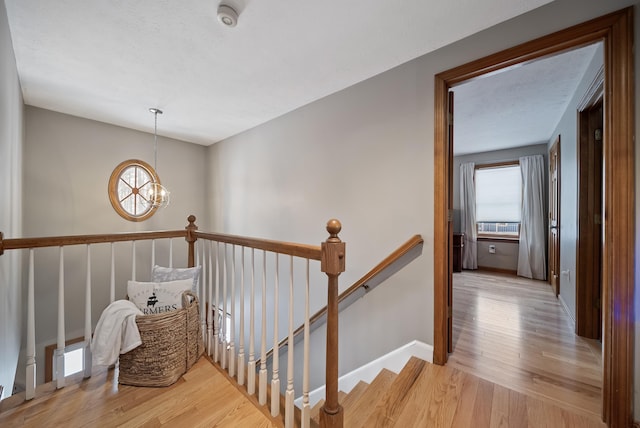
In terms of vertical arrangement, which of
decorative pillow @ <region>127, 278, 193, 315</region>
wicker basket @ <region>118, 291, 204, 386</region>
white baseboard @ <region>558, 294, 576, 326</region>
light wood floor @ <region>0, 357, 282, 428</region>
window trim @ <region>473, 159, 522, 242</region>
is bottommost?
light wood floor @ <region>0, 357, 282, 428</region>

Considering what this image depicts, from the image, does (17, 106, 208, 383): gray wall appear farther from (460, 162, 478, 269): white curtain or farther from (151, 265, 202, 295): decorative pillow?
(460, 162, 478, 269): white curtain

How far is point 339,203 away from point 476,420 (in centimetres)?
182

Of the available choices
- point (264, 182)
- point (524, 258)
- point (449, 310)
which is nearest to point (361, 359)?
point (449, 310)

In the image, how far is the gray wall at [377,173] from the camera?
69.7 inches

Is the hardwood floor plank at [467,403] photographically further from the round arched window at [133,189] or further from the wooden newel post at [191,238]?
the round arched window at [133,189]

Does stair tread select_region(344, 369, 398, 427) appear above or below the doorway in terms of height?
below

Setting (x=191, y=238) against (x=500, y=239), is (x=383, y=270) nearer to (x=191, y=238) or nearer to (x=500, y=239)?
(x=191, y=238)

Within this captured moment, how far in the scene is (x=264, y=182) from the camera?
351 centimetres

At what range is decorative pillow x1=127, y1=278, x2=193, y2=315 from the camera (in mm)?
1786

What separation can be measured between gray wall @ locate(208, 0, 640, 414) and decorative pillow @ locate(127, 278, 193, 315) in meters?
1.43

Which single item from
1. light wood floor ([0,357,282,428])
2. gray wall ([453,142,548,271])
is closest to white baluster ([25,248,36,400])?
light wood floor ([0,357,282,428])

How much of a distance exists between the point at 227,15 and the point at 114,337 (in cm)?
208

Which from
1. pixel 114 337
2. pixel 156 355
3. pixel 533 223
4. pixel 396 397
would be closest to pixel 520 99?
pixel 533 223

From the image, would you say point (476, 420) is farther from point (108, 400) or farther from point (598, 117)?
point (598, 117)
